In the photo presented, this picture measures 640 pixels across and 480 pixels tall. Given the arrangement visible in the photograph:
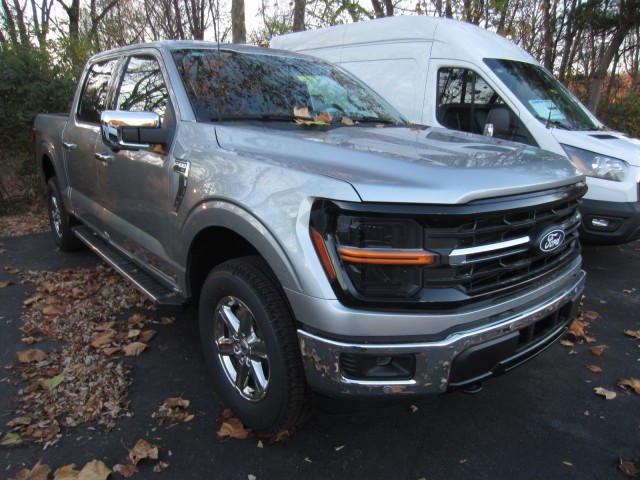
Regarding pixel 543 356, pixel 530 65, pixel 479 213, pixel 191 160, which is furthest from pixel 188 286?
pixel 530 65

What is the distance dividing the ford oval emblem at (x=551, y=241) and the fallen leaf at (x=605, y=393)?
3.86 ft

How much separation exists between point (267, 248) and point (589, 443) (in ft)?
6.16

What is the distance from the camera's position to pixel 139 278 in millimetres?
3174

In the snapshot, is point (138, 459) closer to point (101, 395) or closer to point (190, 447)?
point (190, 447)

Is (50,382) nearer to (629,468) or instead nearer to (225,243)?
(225,243)

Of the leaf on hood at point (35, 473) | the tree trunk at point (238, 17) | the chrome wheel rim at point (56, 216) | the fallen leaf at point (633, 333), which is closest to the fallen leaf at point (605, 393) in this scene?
the fallen leaf at point (633, 333)

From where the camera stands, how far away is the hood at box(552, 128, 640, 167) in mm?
4406

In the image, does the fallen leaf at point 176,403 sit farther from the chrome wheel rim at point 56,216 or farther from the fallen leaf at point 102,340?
the chrome wheel rim at point 56,216

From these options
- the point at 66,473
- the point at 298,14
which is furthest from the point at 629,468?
the point at 298,14

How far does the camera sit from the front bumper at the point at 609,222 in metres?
4.35

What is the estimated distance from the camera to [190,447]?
2336 mm

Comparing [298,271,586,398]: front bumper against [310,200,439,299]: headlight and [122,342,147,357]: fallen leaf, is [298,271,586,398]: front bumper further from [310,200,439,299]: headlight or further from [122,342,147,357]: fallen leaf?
[122,342,147,357]: fallen leaf

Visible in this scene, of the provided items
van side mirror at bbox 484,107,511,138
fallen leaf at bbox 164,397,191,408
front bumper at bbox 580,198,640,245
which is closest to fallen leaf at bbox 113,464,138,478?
fallen leaf at bbox 164,397,191,408

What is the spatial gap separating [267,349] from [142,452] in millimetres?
838
